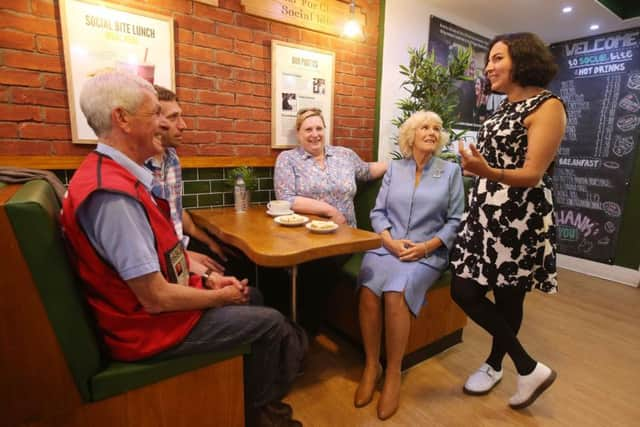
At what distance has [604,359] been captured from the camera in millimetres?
2086

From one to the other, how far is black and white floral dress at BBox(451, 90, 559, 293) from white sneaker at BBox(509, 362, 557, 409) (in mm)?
408

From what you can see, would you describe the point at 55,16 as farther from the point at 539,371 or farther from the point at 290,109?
the point at 539,371

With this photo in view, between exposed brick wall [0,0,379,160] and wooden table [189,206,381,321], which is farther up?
exposed brick wall [0,0,379,160]

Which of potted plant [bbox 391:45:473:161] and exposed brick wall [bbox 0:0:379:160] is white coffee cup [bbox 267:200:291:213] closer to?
exposed brick wall [bbox 0:0:379:160]

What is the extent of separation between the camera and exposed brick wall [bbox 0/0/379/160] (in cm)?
168

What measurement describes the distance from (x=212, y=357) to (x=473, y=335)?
1871 millimetres

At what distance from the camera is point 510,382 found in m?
1.83

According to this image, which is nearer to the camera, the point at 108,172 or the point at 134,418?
the point at 108,172

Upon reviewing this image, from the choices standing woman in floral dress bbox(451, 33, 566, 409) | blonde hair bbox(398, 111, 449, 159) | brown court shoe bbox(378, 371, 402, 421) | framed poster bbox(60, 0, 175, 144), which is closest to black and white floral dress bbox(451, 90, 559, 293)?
standing woman in floral dress bbox(451, 33, 566, 409)

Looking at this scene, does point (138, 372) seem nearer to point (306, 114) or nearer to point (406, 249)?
point (406, 249)

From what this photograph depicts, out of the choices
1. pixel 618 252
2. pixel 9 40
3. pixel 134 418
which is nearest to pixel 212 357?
pixel 134 418

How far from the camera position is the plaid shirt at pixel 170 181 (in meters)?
1.64

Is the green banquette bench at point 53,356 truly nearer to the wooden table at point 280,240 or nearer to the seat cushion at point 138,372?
the seat cushion at point 138,372

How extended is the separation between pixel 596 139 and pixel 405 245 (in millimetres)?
3167
